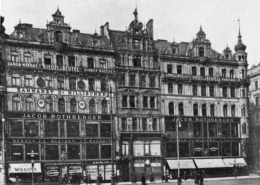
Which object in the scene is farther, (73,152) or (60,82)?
(60,82)

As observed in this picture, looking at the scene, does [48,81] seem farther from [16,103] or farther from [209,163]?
[209,163]

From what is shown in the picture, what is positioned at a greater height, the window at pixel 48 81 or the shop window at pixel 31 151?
the window at pixel 48 81

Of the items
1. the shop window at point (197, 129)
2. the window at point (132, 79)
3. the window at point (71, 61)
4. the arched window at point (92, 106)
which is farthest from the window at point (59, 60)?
the shop window at point (197, 129)

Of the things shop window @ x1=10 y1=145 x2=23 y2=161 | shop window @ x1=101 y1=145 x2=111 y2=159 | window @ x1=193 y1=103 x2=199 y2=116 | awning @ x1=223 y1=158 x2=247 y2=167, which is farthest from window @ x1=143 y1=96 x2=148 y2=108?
shop window @ x1=10 y1=145 x2=23 y2=161

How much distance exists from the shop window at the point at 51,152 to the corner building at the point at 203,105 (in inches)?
602

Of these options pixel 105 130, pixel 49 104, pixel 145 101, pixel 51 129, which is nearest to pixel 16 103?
pixel 49 104

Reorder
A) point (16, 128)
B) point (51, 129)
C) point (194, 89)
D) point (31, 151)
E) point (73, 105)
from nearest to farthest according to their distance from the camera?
point (16, 128)
point (31, 151)
point (51, 129)
point (73, 105)
point (194, 89)

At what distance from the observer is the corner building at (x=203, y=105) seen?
204ft

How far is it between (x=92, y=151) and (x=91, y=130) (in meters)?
2.72

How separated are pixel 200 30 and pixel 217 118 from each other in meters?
13.6

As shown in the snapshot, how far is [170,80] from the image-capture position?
62969 mm

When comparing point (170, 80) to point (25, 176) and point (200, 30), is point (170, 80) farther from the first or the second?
point (25, 176)

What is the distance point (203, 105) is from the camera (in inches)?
2554

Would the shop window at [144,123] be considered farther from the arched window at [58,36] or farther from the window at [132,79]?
the arched window at [58,36]
